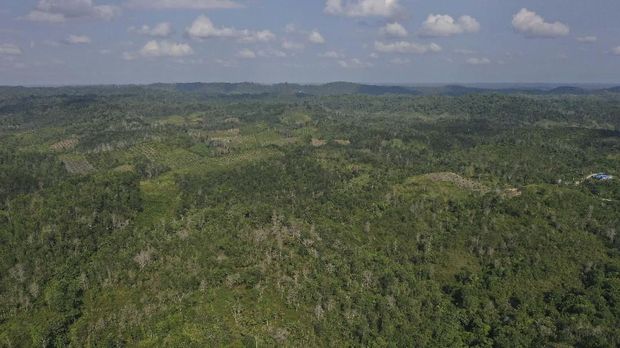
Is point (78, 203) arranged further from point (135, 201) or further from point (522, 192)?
point (522, 192)

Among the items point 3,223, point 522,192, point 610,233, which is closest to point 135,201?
point 3,223

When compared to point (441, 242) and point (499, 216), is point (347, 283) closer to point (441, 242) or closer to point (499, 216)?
point (441, 242)

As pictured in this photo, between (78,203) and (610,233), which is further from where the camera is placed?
(78,203)

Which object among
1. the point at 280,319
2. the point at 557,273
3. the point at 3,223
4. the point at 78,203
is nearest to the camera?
the point at 280,319

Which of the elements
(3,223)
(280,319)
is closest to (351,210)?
(280,319)

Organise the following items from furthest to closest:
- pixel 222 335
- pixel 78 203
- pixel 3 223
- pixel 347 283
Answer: pixel 78 203
pixel 3 223
pixel 347 283
pixel 222 335

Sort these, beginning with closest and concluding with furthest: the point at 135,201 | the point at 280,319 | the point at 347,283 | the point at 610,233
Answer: the point at 280,319, the point at 347,283, the point at 610,233, the point at 135,201

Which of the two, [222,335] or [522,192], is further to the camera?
[522,192]

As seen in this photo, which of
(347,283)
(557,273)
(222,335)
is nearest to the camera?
(222,335)

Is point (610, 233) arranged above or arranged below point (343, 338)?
above
